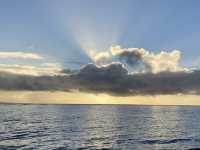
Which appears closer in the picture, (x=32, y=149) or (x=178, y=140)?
(x=32, y=149)

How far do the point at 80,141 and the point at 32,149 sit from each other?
11916 millimetres

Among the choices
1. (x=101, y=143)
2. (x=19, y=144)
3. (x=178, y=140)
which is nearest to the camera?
(x=19, y=144)

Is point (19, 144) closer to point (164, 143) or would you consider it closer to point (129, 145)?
point (129, 145)

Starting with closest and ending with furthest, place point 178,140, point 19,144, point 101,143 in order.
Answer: point 19,144 → point 101,143 → point 178,140

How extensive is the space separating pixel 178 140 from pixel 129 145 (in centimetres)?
1277

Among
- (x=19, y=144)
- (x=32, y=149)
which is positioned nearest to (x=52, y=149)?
(x=32, y=149)

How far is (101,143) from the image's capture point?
2317 inches

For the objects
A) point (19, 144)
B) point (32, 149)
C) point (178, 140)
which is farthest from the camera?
point (178, 140)

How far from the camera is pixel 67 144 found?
5628 cm

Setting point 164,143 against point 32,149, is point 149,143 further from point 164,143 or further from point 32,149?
point 32,149

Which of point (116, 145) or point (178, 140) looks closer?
point (116, 145)

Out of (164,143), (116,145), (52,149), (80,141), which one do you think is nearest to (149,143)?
(164,143)

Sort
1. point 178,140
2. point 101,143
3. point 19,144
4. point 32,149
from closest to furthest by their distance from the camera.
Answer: point 32,149
point 19,144
point 101,143
point 178,140

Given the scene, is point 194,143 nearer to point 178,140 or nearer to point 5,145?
point 178,140
